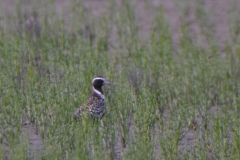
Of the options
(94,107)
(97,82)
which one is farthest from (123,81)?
(94,107)

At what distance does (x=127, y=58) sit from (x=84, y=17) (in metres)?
2.91

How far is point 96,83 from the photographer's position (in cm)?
642

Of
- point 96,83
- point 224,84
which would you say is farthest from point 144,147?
point 224,84

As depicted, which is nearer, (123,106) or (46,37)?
(123,106)

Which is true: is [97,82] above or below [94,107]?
above

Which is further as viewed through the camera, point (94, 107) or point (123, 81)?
point (123, 81)

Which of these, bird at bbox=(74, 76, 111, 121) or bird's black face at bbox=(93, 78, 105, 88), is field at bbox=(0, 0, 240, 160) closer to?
bird at bbox=(74, 76, 111, 121)

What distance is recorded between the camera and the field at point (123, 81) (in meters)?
5.07

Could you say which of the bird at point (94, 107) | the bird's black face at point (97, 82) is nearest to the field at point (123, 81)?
the bird at point (94, 107)

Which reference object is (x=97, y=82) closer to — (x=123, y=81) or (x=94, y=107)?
(x=123, y=81)

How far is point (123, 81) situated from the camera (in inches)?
253

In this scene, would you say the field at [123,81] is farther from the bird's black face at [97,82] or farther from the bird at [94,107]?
the bird's black face at [97,82]

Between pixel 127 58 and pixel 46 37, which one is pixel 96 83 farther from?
pixel 46 37

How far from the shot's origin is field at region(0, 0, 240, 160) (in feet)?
16.6
